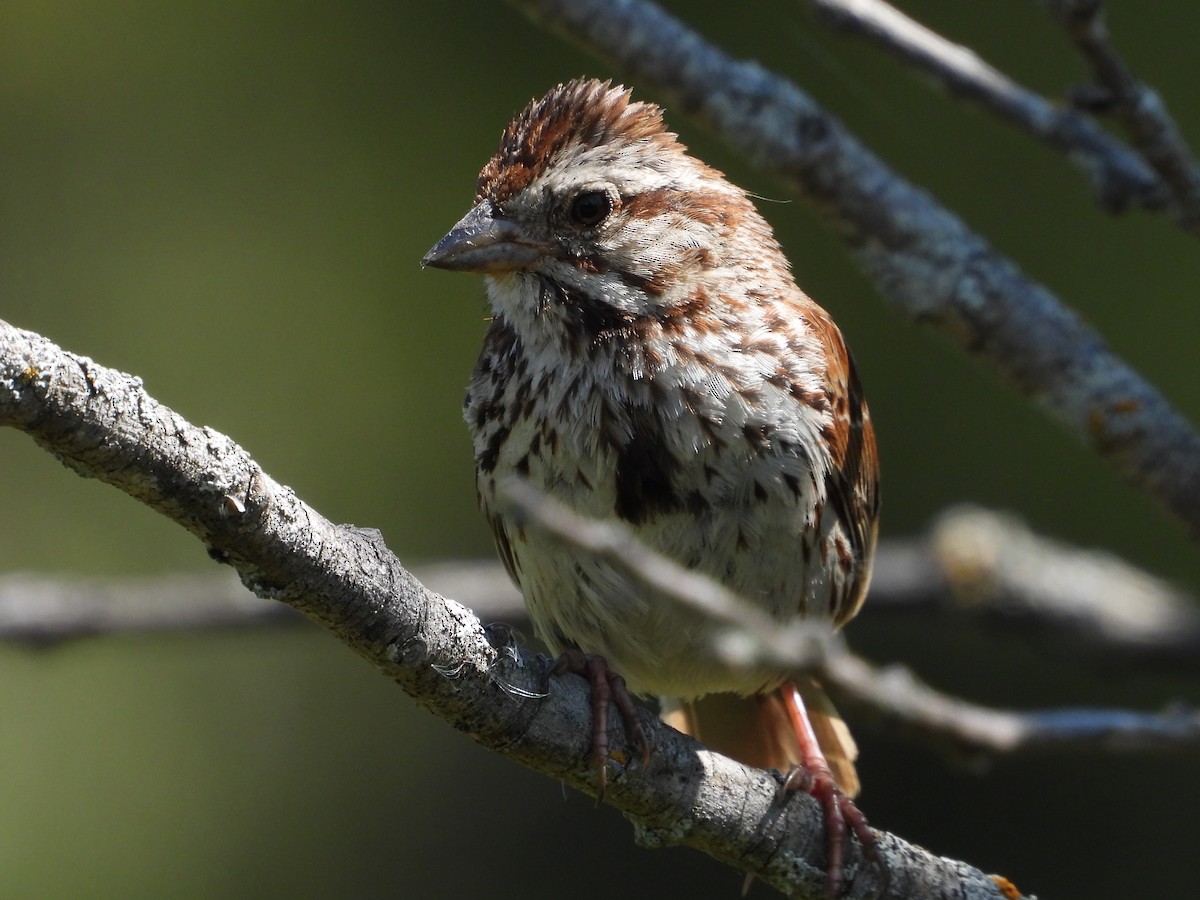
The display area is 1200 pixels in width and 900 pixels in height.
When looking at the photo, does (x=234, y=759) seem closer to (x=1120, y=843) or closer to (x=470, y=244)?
(x=1120, y=843)

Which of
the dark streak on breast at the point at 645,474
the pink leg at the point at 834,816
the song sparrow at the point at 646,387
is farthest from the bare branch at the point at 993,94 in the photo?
the pink leg at the point at 834,816

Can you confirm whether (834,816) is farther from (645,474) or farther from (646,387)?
(646,387)

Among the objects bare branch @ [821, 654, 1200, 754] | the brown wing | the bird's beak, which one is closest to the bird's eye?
the bird's beak

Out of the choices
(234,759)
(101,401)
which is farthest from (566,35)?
(234,759)

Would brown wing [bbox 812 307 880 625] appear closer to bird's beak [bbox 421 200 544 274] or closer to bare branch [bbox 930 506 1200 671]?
bird's beak [bbox 421 200 544 274]

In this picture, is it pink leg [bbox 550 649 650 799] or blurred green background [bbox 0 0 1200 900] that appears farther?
blurred green background [bbox 0 0 1200 900]
